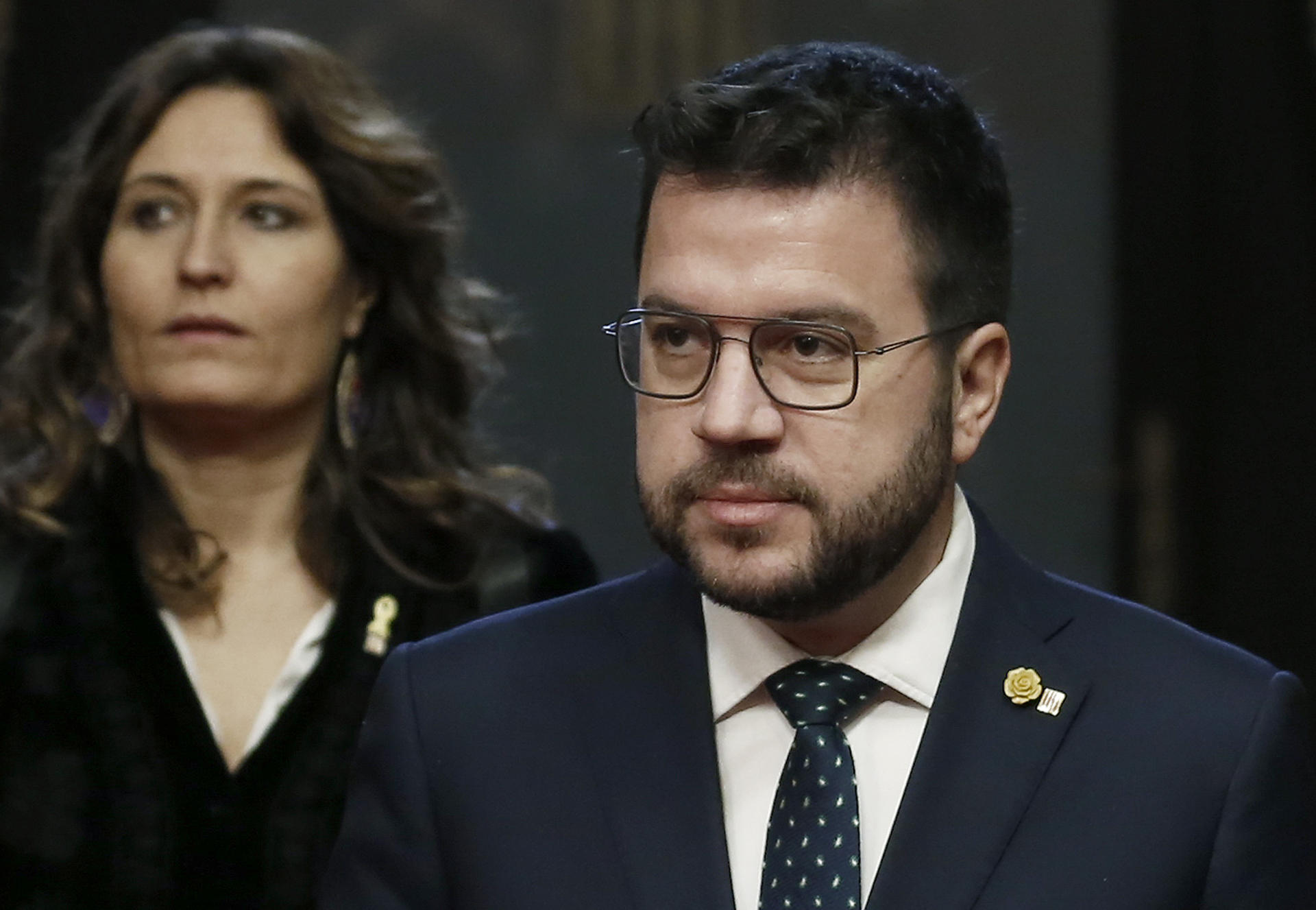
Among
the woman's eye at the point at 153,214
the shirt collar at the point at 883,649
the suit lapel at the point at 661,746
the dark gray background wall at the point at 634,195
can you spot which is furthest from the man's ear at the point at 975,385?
the dark gray background wall at the point at 634,195

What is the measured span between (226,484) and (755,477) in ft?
4.17

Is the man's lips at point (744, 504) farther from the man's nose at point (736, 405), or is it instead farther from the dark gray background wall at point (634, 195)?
the dark gray background wall at point (634, 195)

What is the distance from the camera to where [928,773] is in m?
1.93

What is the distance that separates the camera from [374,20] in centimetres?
441

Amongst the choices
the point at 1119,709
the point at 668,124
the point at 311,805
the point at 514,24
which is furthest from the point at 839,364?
the point at 514,24

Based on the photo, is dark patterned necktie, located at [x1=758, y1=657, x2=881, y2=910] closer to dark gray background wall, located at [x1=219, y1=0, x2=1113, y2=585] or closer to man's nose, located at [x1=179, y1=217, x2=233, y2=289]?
man's nose, located at [x1=179, y1=217, x2=233, y2=289]

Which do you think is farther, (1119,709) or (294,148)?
(294,148)

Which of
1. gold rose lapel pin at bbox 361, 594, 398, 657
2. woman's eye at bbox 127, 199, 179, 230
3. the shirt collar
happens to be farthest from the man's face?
woman's eye at bbox 127, 199, 179, 230

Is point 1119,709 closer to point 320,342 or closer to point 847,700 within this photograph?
point 847,700

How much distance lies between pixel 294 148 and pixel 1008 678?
1.47 metres

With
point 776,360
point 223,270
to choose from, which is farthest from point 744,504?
point 223,270

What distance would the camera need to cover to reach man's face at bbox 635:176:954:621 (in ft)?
6.17

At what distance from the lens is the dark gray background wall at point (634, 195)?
4379 millimetres

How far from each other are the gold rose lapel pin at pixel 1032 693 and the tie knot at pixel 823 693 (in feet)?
0.45
